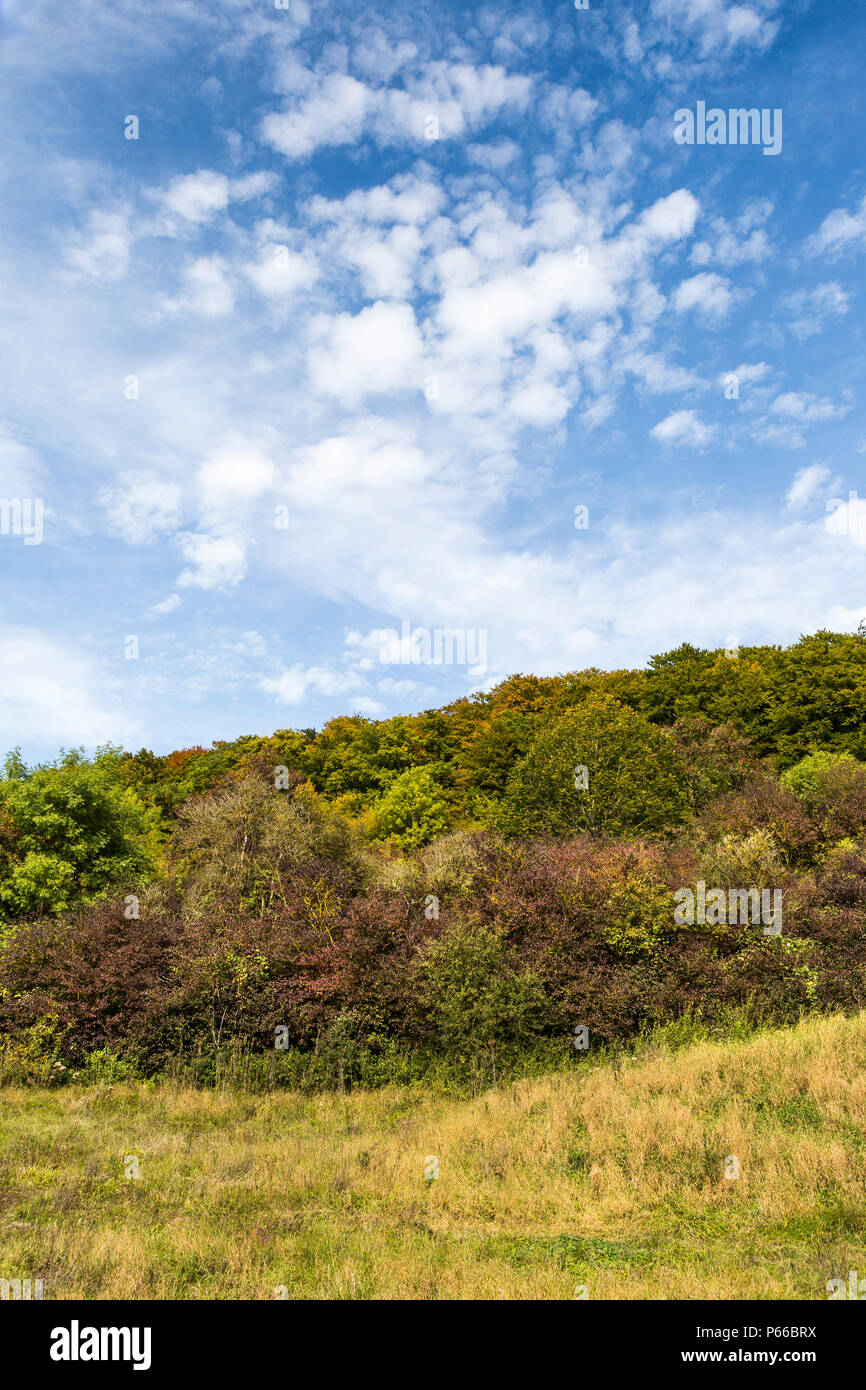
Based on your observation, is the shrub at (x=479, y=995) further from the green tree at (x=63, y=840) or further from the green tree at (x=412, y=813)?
the green tree at (x=412, y=813)

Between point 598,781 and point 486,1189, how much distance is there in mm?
23125

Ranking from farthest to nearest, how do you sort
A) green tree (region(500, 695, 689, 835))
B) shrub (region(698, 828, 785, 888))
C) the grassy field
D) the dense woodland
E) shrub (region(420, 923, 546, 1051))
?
green tree (region(500, 695, 689, 835)) < shrub (region(698, 828, 785, 888)) < the dense woodland < shrub (region(420, 923, 546, 1051)) < the grassy field

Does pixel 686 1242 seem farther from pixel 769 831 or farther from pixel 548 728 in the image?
pixel 548 728

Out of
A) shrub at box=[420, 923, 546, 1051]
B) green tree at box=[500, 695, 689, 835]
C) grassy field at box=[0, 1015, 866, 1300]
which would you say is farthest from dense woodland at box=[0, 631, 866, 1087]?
green tree at box=[500, 695, 689, 835]

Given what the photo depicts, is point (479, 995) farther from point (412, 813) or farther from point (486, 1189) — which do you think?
point (412, 813)

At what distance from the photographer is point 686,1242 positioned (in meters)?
7.35

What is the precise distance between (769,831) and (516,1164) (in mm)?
17844

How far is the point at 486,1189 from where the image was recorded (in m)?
9.14

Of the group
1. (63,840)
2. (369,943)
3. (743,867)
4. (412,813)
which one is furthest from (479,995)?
(412,813)

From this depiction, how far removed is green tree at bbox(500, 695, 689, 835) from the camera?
→ 3023 cm

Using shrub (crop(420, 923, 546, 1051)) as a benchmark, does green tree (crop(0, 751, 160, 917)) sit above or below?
above

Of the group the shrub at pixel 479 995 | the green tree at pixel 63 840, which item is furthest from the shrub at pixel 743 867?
the green tree at pixel 63 840

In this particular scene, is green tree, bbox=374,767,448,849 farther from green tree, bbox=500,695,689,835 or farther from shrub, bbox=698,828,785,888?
shrub, bbox=698,828,785,888

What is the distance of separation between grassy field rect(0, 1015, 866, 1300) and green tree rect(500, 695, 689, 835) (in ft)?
54.3
